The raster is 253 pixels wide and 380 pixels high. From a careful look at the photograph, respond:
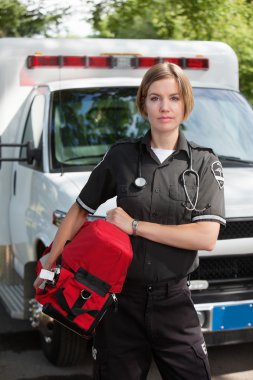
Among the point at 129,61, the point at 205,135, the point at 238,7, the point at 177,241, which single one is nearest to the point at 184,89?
the point at 177,241

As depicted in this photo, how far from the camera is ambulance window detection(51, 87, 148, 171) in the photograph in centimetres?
521

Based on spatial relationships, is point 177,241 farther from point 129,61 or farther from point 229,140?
point 129,61

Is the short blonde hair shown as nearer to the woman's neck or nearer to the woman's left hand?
the woman's neck

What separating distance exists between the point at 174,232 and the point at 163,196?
152 mm

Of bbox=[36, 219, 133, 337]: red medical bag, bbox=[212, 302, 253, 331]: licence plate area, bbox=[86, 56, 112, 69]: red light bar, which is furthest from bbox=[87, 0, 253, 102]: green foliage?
bbox=[36, 219, 133, 337]: red medical bag

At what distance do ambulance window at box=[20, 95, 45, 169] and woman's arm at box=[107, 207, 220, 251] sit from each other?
2595 millimetres

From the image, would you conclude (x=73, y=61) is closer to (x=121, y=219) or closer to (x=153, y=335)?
(x=121, y=219)

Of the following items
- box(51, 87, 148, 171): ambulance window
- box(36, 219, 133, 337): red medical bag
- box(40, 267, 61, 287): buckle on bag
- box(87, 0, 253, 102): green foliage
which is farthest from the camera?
box(87, 0, 253, 102): green foliage

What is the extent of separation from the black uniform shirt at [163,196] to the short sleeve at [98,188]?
22 mm

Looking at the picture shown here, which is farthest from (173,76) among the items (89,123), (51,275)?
(89,123)

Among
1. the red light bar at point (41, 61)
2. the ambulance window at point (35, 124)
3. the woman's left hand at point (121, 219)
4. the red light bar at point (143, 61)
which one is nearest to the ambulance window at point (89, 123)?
the ambulance window at point (35, 124)

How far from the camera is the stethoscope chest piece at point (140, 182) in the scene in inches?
114

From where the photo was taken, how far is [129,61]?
21.1 feet

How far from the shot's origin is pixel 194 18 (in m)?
11.1
